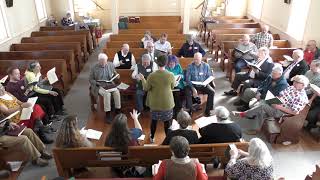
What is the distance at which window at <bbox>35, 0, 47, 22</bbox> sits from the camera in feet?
32.0

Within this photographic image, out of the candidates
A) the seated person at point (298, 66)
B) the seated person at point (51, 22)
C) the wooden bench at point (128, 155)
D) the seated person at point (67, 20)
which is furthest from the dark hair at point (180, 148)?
the seated person at point (51, 22)

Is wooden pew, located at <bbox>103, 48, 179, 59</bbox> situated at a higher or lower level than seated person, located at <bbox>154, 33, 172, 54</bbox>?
lower

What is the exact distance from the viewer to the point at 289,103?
13.7 feet

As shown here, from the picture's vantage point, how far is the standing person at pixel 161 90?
3.75 metres

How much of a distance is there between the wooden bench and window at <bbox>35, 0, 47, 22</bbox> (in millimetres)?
7879

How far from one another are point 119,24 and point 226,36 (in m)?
4.22

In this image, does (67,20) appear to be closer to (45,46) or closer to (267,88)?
(45,46)

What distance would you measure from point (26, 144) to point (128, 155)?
1479mm

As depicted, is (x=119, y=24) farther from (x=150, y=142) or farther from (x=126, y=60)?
(x=150, y=142)

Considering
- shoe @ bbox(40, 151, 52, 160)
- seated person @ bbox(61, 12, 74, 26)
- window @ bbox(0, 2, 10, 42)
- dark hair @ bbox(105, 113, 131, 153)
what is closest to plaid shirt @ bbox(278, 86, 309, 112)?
dark hair @ bbox(105, 113, 131, 153)

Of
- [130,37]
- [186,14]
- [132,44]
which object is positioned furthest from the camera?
[186,14]

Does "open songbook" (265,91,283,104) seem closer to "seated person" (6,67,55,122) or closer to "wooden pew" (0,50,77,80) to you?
"seated person" (6,67,55,122)

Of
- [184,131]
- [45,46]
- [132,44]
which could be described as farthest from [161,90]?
[45,46]

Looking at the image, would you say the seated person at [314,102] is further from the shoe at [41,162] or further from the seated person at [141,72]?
the shoe at [41,162]
